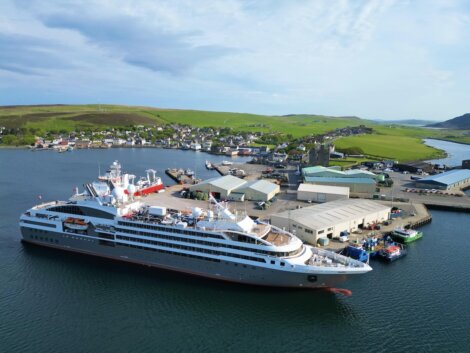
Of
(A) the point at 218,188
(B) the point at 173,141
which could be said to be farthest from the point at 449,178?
(B) the point at 173,141

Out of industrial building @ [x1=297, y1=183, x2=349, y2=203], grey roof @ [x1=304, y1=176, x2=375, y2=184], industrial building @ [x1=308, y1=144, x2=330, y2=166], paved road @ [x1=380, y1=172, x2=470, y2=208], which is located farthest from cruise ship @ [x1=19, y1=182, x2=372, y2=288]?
industrial building @ [x1=308, y1=144, x2=330, y2=166]

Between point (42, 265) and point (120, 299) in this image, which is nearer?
point (120, 299)

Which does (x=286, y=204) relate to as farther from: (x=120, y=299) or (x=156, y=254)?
(x=120, y=299)

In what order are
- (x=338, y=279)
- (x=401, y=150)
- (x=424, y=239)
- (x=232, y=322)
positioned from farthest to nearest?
(x=401, y=150), (x=424, y=239), (x=338, y=279), (x=232, y=322)

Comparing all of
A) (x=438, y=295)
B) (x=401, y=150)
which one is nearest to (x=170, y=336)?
(x=438, y=295)

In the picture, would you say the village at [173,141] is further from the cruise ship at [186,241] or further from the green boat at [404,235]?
the cruise ship at [186,241]

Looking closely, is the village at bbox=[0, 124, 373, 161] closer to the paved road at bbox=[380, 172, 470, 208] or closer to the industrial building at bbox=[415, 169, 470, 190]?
the industrial building at bbox=[415, 169, 470, 190]

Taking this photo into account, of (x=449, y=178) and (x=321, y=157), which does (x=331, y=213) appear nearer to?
(x=449, y=178)
